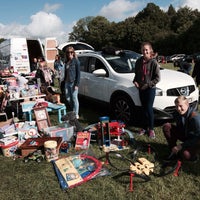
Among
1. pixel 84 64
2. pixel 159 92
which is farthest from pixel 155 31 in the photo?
pixel 159 92

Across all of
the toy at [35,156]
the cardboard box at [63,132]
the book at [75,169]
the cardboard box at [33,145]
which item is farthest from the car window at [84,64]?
the book at [75,169]

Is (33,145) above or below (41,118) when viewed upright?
below

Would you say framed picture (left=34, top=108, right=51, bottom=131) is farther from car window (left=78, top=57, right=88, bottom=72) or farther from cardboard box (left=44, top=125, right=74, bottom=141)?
car window (left=78, top=57, right=88, bottom=72)

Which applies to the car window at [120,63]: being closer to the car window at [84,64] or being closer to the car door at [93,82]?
the car door at [93,82]

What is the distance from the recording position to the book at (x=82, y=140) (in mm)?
4707

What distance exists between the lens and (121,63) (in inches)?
247

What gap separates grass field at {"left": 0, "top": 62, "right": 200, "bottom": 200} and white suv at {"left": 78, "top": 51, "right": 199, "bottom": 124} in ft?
5.68

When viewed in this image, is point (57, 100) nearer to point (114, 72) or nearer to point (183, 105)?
point (114, 72)

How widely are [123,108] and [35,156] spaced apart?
2287 millimetres

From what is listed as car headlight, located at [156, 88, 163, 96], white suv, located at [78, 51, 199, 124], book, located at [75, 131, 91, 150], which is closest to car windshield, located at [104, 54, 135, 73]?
white suv, located at [78, 51, 199, 124]

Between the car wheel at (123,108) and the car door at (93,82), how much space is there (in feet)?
1.55

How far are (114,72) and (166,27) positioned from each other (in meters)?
57.5

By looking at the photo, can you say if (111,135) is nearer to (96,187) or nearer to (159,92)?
(159,92)

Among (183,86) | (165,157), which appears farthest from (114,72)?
(165,157)
